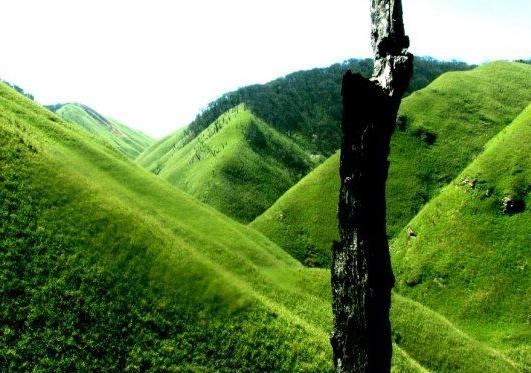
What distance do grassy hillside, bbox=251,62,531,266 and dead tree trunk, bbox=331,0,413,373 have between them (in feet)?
366

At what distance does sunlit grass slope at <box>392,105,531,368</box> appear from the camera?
84.5 m

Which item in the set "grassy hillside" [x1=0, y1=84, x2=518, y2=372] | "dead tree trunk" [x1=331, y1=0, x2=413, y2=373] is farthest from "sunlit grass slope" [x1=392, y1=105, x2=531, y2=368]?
"dead tree trunk" [x1=331, y1=0, x2=413, y2=373]

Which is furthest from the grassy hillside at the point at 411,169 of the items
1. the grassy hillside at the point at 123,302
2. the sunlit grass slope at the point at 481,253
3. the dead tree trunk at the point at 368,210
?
the dead tree trunk at the point at 368,210

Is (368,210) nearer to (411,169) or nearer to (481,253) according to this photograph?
(481,253)

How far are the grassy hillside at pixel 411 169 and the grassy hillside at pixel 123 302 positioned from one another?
228 ft

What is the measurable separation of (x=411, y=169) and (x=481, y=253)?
54.6 m

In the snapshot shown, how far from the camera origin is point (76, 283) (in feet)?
124

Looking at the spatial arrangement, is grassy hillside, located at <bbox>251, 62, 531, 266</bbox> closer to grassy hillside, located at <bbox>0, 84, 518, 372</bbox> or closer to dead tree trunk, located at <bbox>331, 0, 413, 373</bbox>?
grassy hillside, located at <bbox>0, 84, 518, 372</bbox>

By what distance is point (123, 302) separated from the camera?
3838cm

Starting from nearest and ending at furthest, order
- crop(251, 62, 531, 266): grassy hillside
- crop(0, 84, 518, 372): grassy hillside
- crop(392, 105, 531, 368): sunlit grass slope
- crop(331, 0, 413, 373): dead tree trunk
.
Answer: crop(331, 0, 413, 373): dead tree trunk
crop(0, 84, 518, 372): grassy hillside
crop(392, 105, 531, 368): sunlit grass slope
crop(251, 62, 531, 266): grassy hillside

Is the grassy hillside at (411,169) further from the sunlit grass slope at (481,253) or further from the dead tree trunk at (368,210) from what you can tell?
the dead tree trunk at (368,210)

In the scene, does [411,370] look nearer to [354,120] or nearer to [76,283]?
[76,283]

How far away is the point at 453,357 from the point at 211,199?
5189 inches

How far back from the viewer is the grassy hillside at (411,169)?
130m
